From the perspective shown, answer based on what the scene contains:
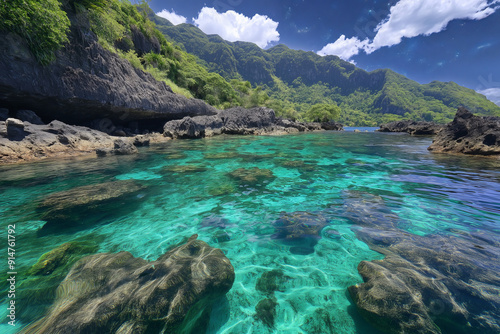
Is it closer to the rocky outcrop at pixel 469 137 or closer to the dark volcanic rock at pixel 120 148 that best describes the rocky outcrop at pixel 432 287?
the rocky outcrop at pixel 469 137

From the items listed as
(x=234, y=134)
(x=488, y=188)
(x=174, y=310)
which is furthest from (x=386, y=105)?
(x=174, y=310)

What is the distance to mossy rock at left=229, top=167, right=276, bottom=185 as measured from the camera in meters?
6.82

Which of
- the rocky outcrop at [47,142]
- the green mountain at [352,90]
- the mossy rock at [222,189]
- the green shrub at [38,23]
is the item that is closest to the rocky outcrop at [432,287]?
the mossy rock at [222,189]

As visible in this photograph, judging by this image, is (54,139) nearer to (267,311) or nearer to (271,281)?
(271,281)

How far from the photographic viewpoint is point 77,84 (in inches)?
472

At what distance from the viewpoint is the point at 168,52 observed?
31750mm

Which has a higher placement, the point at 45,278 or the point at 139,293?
the point at 139,293

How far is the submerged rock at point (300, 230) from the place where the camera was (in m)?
3.31

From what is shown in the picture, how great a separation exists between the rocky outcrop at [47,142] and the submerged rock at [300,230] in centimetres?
1127

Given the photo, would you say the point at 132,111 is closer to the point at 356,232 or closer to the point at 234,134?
the point at 234,134

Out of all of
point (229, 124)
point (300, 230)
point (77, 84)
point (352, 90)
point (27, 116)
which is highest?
point (352, 90)

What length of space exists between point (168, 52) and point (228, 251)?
37992 mm

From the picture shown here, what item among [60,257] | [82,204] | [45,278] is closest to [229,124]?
[82,204]

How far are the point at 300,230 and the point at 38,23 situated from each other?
50.2ft
